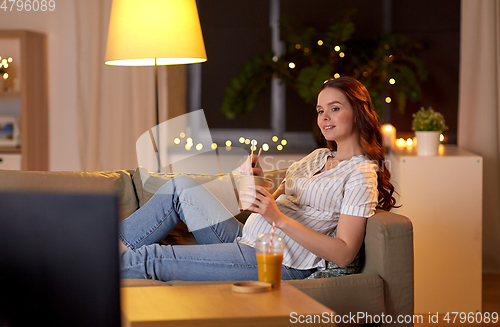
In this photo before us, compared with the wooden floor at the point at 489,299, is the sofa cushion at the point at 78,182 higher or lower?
higher

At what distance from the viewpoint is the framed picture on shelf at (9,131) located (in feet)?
11.6

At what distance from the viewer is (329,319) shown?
38.0 inches

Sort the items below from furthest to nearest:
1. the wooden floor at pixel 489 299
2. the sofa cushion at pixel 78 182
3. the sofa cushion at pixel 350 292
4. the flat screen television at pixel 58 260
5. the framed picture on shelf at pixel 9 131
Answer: the framed picture on shelf at pixel 9 131
the wooden floor at pixel 489 299
the sofa cushion at pixel 78 182
the sofa cushion at pixel 350 292
the flat screen television at pixel 58 260

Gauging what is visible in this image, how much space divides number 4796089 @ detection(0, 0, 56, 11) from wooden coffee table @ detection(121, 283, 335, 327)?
10.4ft

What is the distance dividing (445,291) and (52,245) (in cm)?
228

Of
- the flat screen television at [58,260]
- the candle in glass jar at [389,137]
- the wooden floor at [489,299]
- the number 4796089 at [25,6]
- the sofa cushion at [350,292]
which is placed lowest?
the wooden floor at [489,299]

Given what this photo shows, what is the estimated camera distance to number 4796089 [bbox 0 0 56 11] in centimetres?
370

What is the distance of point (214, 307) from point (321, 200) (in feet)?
2.66

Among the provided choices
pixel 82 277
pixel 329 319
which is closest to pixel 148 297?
pixel 329 319

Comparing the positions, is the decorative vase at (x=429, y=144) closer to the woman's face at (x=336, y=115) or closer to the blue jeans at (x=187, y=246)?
the woman's face at (x=336, y=115)

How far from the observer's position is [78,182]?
2.20 meters

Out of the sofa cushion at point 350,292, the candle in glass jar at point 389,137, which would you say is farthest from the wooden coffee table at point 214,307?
the candle in glass jar at point 389,137

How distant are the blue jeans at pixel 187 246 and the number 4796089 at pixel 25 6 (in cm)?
248

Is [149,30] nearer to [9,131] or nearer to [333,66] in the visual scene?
[333,66]
